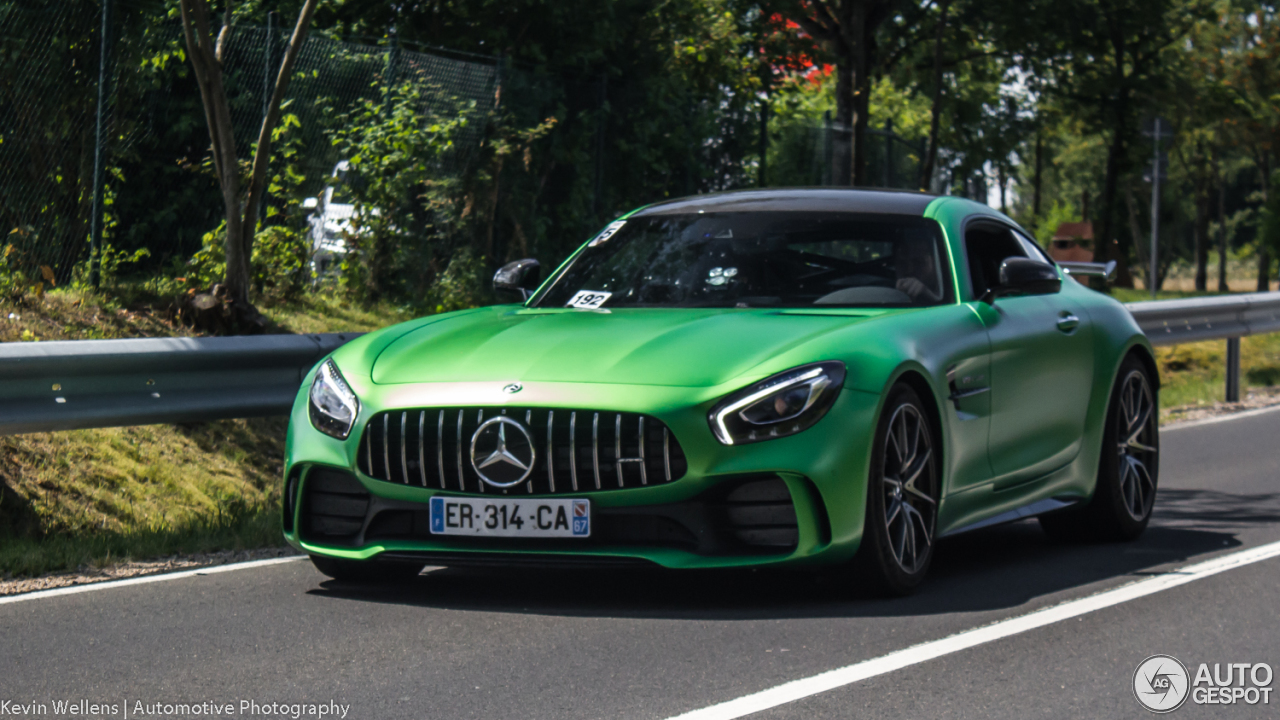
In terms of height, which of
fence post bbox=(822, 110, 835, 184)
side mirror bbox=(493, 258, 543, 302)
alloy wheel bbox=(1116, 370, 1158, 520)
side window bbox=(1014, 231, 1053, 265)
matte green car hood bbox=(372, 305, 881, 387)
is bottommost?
alloy wheel bbox=(1116, 370, 1158, 520)

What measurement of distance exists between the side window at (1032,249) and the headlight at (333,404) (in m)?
3.43

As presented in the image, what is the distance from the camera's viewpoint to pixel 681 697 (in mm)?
4398

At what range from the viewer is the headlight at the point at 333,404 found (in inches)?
220

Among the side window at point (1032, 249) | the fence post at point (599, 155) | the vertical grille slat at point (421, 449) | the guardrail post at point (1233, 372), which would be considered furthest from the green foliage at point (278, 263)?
the guardrail post at point (1233, 372)

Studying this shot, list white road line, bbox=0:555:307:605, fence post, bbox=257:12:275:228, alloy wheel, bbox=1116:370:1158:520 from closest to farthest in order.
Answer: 1. white road line, bbox=0:555:307:605
2. alloy wheel, bbox=1116:370:1158:520
3. fence post, bbox=257:12:275:228

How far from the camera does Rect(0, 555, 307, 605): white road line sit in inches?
229

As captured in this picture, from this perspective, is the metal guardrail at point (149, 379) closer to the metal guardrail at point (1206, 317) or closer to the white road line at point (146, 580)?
the white road line at point (146, 580)

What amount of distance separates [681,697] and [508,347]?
1754 mm

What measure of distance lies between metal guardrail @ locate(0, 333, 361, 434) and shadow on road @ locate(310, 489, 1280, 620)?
1690 millimetres

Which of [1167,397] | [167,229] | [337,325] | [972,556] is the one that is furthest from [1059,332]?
[1167,397]

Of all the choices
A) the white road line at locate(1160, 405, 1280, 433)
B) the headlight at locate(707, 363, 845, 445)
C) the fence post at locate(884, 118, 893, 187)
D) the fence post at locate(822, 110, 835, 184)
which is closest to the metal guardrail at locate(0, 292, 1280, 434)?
the headlight at locate(707, 363, 845, 445)

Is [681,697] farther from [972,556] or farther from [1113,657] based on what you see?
[972,556]

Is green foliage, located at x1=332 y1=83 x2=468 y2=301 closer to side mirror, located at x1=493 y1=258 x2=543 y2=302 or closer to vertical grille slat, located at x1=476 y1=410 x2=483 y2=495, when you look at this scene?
side mirror, located at x1=493 y1=258 x2=543 y2=302

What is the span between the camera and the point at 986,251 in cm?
732
